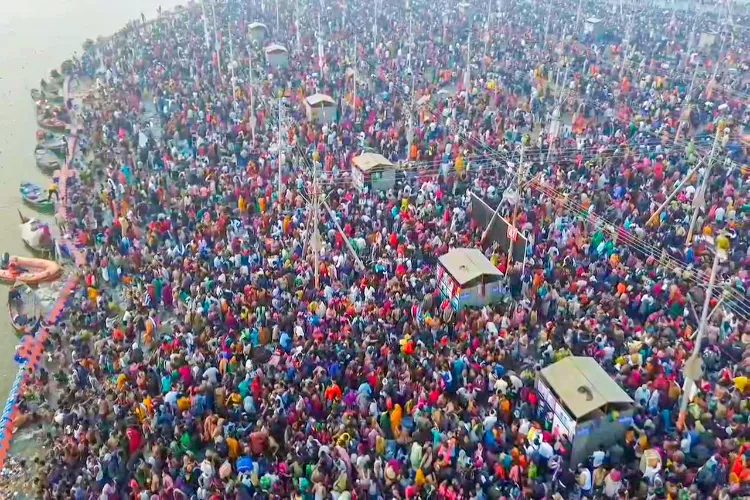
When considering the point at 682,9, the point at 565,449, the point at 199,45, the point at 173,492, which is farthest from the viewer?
the point at 682,9

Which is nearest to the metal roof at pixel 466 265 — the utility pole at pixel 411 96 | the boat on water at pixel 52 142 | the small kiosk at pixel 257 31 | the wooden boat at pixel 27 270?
the utility pole at pixel 411 96

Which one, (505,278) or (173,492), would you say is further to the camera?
(505,278)

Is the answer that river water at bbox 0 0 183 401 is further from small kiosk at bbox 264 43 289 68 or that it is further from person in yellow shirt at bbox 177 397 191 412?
small kiosk at bbox 264 43 289 68

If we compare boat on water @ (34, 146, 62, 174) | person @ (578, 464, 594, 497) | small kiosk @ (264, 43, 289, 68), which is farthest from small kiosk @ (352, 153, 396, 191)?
small kiosk @ (264, 43, 289, 68)

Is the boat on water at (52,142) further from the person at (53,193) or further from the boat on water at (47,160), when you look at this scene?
the person at (53,193)

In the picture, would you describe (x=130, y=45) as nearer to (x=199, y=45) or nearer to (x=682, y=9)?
(x=199, y=45)

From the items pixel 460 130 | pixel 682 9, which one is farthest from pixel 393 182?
pixel 682 9
